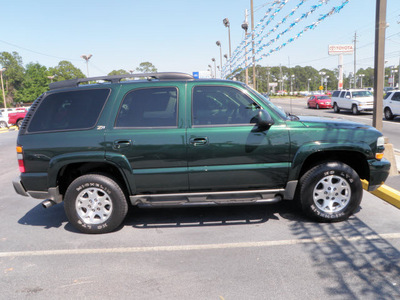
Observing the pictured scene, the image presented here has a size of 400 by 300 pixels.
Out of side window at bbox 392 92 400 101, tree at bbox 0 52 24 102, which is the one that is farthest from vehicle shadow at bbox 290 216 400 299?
tree at bbox 0 52 24 102

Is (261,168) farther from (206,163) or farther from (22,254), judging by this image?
(22,254)

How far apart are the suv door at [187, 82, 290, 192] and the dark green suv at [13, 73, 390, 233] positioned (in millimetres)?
13

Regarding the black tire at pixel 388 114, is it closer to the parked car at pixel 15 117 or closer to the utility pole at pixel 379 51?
the utility pole at pixel 379 51

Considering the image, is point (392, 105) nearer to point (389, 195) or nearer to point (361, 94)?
point (361, 94)

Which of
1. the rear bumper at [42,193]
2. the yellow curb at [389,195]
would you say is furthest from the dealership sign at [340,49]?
the rear bumper at [42,193]

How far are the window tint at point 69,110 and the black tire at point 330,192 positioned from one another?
2.88m

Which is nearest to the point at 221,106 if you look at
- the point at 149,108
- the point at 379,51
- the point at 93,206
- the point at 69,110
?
the point at 149,108

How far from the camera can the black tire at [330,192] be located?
443cm

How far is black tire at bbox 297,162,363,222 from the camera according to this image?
4.43 meters

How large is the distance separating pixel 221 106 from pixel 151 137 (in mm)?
993

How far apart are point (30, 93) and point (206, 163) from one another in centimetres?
10263

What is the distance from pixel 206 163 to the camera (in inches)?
170

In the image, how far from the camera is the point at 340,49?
60156 mm

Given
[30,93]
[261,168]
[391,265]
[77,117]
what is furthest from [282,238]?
[30,93]
